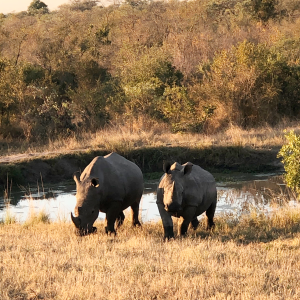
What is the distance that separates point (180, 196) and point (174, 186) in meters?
0.24

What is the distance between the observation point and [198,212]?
34.6 ft

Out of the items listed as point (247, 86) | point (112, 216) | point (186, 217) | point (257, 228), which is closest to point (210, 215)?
point (257, 228)

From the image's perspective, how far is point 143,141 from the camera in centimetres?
2320

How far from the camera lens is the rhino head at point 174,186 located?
31.1 ft

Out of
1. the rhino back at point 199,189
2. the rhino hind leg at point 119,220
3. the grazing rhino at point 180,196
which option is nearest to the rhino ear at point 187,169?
the grazing rhino at point 180,196

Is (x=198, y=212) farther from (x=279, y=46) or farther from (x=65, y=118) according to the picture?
(x=279, y=46)

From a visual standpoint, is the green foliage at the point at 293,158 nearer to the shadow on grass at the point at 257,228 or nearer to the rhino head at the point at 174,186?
the shadow on grass at the point at 257,228

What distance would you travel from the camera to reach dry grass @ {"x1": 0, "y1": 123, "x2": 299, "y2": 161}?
22.2 meters

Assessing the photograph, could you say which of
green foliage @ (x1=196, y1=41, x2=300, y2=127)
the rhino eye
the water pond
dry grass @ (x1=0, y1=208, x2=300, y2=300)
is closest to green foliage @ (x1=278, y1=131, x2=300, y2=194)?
dry grass @ (x1=0, y1=208, x2=300, y2=300)

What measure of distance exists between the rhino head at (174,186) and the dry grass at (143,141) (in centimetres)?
1163

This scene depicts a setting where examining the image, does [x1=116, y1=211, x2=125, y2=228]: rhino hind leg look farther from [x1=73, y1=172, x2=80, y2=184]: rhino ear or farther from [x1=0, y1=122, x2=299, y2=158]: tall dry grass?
[x1=0, y1=122, x2=299, y2=158]: tall dry grass

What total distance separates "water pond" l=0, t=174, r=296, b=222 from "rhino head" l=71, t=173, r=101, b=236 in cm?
323

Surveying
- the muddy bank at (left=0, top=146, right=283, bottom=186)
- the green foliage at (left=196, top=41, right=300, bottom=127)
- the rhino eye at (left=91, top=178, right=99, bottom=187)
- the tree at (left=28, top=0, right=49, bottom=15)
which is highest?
the tree at (left=28, top=0, right=49, bottom=15)

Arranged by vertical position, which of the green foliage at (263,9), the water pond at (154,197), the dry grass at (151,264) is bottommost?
the water pond at (154,197)
